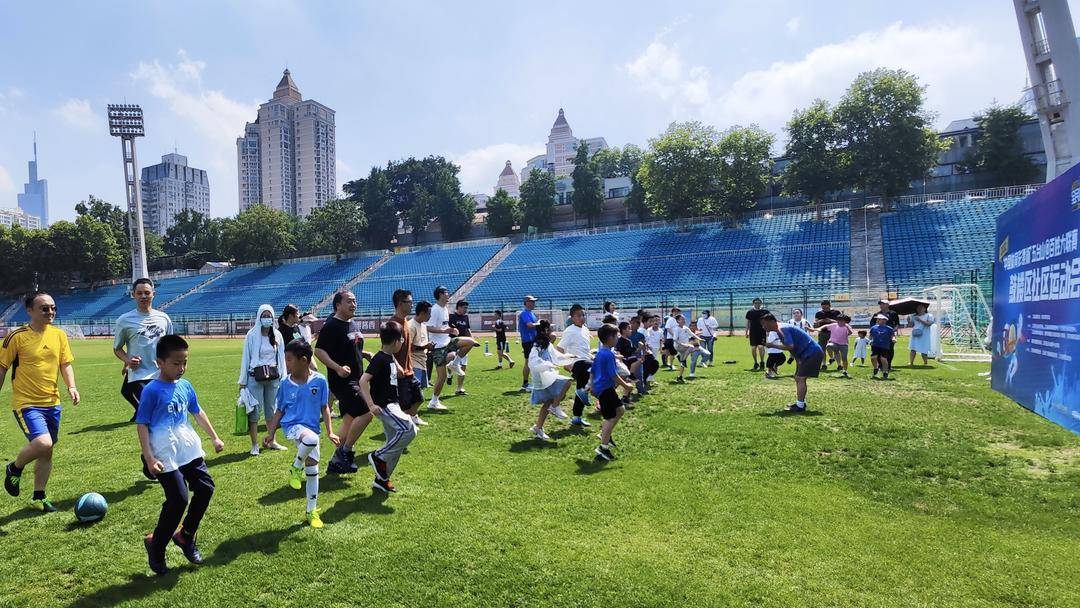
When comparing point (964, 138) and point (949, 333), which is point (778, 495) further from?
point (964, 138)

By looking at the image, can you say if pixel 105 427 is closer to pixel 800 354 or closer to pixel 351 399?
pixel 351 399

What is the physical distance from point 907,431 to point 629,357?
4204 mm

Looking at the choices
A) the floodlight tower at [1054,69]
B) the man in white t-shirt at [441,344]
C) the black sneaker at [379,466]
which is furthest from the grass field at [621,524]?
the floodlight tower at [1054,69]

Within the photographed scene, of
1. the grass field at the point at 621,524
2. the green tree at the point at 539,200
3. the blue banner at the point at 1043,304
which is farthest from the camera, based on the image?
the green tree at the point at 539,200

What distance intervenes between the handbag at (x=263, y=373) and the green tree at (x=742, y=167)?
48822 millimetres

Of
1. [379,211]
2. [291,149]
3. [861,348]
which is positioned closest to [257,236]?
[379,211]

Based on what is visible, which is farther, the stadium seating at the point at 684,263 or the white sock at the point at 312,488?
the stadium seating at the point at 684,263

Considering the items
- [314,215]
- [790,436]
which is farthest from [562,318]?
[314,215]

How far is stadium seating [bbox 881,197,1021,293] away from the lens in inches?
1312

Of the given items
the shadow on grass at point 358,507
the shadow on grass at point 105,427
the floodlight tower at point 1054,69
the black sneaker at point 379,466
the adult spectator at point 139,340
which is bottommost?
the shadow on grass at point 105,427

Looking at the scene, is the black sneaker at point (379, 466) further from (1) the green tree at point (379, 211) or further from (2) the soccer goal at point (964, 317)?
(1) the green tree at point (379, 211)

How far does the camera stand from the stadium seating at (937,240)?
109ft

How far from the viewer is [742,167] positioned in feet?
164

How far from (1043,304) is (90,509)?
10.6 meters
